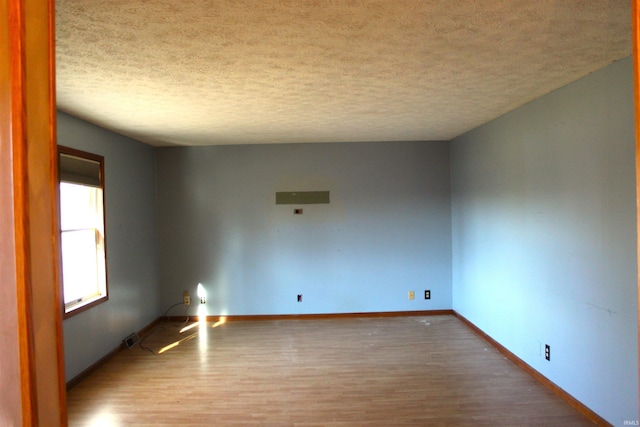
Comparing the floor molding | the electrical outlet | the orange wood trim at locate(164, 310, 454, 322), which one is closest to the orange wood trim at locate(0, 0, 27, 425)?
the floor molding

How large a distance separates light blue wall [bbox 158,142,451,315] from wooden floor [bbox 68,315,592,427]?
66cm

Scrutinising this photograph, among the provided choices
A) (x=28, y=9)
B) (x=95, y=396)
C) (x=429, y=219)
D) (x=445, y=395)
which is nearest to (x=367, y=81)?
(x=28, y=9)

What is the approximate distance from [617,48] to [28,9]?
264cm

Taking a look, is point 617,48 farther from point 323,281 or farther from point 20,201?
point 323,281

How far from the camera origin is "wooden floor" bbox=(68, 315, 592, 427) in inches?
102

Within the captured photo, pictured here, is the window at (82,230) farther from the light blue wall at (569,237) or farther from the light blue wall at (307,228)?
the light blue wall at (569,237)

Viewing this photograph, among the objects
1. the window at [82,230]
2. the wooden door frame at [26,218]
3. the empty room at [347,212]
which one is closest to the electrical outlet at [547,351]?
the empty room at [347,212]

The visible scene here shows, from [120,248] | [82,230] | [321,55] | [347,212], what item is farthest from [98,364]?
[321,55]

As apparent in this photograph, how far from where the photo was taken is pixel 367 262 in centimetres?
500

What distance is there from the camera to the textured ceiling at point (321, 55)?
1.54 m

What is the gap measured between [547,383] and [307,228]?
317 cm

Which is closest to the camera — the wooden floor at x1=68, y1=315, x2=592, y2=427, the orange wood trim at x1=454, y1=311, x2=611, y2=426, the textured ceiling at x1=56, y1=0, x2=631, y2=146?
the textured ceiling at x1=56, y1=0, x2=631, y2=146

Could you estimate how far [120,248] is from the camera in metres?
3.98

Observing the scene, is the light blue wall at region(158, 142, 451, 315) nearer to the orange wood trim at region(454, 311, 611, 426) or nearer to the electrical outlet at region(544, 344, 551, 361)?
the orange wood trim at region(454, 311, 611, 426)
